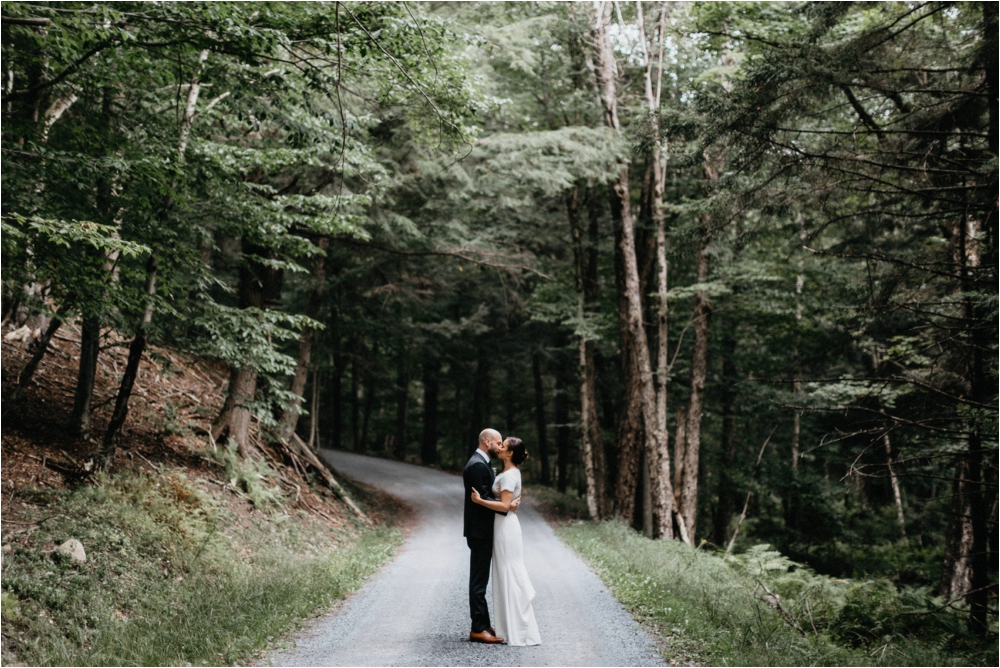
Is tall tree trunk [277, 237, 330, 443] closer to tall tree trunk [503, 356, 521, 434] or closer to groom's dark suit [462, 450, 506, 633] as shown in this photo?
groom's dark suit [462, 450, 506, 633]

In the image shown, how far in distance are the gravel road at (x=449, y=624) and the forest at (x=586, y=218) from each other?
3049mm

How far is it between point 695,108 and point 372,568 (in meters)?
8.26

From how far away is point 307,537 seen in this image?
37.2 feet

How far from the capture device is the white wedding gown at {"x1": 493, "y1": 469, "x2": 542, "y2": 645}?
5.78 meters

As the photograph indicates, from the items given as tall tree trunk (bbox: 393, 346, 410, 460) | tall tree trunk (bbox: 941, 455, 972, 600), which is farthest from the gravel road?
tall tree trunk (bbox: 393, 346, 410, 460)

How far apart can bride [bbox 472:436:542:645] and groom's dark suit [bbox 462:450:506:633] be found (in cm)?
7

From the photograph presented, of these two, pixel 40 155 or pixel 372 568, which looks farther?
pixel 372 568

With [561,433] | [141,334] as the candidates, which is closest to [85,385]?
[141,334]

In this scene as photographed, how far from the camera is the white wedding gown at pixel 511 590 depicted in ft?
19.0

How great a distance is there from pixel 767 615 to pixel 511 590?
3.44 meters

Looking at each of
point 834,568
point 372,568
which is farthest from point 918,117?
point 834,568

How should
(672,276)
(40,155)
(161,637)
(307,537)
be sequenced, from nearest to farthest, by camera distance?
(161,637), (40,155), (307,537), (672,276)

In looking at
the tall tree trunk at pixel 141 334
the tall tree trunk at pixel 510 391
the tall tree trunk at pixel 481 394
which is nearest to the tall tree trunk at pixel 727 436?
the tall tree trunk at pixel 510 391

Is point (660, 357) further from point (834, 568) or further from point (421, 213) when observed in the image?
point (834, 568)
